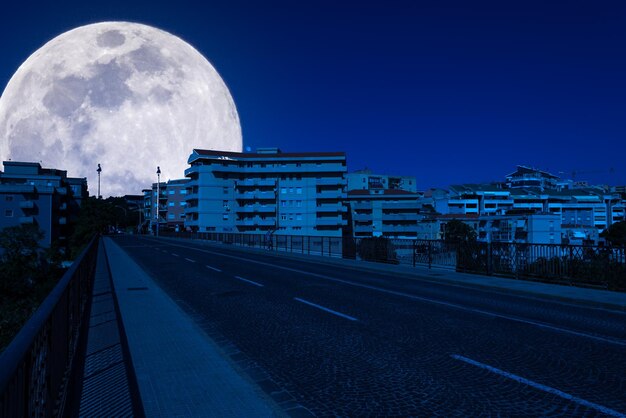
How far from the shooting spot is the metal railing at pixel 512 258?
1484cm

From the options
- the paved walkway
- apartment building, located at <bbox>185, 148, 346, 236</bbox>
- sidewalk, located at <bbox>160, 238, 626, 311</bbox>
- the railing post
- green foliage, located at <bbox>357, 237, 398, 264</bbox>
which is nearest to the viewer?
the paved walkway

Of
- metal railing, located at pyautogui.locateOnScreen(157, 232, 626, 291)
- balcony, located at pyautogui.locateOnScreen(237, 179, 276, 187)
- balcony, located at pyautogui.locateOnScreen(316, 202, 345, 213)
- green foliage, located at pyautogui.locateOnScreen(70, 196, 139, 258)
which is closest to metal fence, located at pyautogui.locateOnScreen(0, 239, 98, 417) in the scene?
metal railing, located at pyautogui.locateOnScreen(157, 232, 626, 291)

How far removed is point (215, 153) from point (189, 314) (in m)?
86.6

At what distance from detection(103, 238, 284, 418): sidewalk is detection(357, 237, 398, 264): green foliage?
16191mm

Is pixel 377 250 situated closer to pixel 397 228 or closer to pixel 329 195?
pixel 329 195

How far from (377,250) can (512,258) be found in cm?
898

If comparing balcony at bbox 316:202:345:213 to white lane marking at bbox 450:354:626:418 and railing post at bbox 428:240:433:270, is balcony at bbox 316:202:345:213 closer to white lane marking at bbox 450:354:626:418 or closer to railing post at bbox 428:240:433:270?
railing post at bbox 428:240:433:270

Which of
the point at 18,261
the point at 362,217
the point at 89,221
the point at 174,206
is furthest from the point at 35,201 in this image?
the point at 362,217

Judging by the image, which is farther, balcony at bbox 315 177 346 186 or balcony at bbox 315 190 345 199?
balcony at bbox 315 177 346 186

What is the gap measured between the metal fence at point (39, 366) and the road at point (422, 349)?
2339 mm

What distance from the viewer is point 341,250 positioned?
99.7 ft

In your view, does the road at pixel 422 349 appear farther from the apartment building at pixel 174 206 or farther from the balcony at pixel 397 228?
the apartment building at pixel 174 206

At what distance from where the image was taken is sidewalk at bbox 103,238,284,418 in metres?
4.96

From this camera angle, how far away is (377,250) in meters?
25.9
